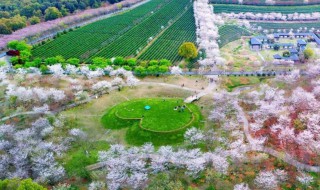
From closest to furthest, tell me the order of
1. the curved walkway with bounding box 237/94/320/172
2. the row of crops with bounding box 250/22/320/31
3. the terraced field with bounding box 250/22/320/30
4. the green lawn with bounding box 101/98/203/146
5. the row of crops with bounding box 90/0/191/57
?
the curved walkway with bounding box 237/94/320/172 < the green lawn with bounding box 101/98/203/146 < the row of crops with bounding box 90/0/191/57 < the row of crops with bounding box 250/22/320/31 < the terraced field with bounding box 250/22/320/30

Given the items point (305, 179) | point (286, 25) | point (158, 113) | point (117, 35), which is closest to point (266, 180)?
A: point (305, 179)

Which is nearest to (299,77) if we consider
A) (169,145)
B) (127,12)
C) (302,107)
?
(302,107)

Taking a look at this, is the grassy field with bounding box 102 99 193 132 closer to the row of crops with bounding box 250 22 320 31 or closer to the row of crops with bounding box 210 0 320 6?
the row of crops with bounding box 250 22 320 31

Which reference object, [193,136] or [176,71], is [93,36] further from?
[193,136]

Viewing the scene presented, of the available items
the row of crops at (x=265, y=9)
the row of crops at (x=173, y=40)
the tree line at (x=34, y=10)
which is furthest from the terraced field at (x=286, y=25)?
the tree line at (x=34, y=10)

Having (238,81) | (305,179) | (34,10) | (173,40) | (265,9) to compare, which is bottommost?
(305,179)

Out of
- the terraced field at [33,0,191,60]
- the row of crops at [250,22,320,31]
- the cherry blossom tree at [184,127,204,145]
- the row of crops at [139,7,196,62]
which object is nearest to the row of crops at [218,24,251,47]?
the row of crops at [250,22,320,31]

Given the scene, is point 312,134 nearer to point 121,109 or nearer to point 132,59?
point 121,109
